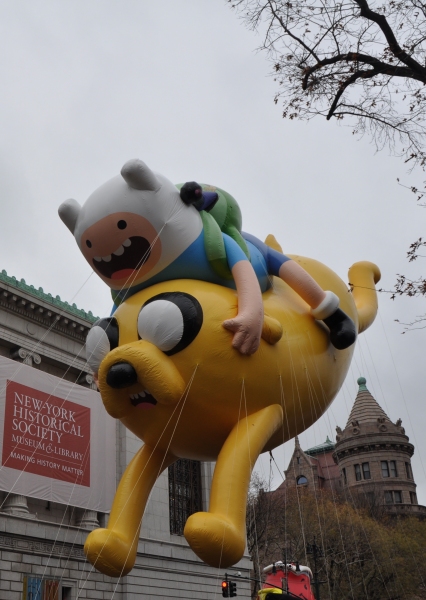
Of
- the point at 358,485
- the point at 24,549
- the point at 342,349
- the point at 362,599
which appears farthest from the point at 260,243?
the point at 358,485

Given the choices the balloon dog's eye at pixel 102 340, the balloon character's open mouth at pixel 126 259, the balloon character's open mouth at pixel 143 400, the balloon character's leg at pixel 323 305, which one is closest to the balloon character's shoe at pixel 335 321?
the balloon character's leg at pixel 323 305

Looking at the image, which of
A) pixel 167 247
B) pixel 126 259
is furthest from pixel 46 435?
pixel 167 247

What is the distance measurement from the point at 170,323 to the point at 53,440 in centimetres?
1542

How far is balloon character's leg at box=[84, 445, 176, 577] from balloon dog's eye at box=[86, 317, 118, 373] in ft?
4.28

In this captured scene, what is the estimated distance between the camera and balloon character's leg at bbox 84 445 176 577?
7477 mm

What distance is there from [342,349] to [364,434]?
55.6 metres

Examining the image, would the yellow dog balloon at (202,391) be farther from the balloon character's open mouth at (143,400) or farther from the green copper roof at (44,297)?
the green copper roof at (44,297)

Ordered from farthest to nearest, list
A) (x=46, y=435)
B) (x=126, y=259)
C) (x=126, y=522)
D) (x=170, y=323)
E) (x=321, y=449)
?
(x=321, y=449)
(x=46, y=435)
(x=126, y=259)
(x=126, y=522)
(x=170, y=323)

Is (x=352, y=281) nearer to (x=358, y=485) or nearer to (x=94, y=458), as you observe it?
(x=94, y=458)

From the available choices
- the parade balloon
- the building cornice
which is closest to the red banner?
the building cornice

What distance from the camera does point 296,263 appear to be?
8805mm

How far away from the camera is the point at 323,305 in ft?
27.5

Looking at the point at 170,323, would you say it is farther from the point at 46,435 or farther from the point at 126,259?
the point at 46,435

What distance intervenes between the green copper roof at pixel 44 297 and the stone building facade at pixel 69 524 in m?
0.04
